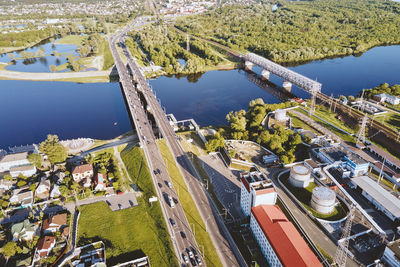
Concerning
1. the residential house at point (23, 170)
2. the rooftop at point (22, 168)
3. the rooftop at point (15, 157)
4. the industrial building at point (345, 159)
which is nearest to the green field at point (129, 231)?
the residential house at point (23, 170)

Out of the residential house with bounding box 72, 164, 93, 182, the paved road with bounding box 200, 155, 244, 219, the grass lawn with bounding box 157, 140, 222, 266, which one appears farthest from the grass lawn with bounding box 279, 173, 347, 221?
the residential house with bounding box 72, 164, 93, 182

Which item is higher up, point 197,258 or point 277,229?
point 277,229

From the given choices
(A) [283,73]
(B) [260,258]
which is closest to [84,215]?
(B) [260,258]

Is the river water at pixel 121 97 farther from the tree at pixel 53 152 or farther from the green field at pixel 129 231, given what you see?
the green field at pixel 129 231

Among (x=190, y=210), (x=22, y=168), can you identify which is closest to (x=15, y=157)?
(x=22, y=168)

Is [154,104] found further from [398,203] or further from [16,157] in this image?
[398,203]

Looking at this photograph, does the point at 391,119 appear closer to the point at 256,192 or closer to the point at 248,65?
the point at 256,192
